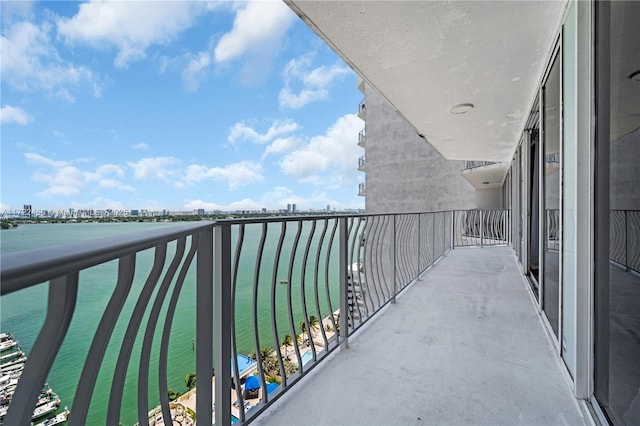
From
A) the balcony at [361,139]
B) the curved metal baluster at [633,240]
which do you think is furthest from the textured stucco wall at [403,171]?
the curved metal baluster at [633,240]

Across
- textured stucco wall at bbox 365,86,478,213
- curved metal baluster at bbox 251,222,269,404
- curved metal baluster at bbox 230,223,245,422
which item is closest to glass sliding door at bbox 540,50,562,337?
curved metal baluster at bbox 251,222,269,404

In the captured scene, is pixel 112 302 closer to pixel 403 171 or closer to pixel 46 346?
pixel 46 346

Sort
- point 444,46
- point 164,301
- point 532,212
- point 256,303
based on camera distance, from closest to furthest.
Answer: point 164,301 < point 256,303 < point 444,46 < point 532,212

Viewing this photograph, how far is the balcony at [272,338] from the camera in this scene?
56cm

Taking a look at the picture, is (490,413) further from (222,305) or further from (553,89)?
(553,89)

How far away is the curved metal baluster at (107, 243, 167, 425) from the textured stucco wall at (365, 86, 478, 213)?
14075mm

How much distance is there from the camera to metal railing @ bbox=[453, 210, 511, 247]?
816 cm

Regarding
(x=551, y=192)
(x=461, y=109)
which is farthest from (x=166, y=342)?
(x=461, y=109)

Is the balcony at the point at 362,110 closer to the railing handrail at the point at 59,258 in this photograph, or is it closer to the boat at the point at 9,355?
the railing handrail at the point at 59,258

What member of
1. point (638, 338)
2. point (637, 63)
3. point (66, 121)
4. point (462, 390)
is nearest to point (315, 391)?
point (462, 390)

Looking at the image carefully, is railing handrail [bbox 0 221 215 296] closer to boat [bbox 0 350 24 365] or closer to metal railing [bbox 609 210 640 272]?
boat [bbox 0 350 24 365]

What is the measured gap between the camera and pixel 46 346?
0.51 meters

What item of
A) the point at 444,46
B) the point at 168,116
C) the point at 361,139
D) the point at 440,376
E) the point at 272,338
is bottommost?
the point at 440,376

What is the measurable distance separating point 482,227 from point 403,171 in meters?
8.18
